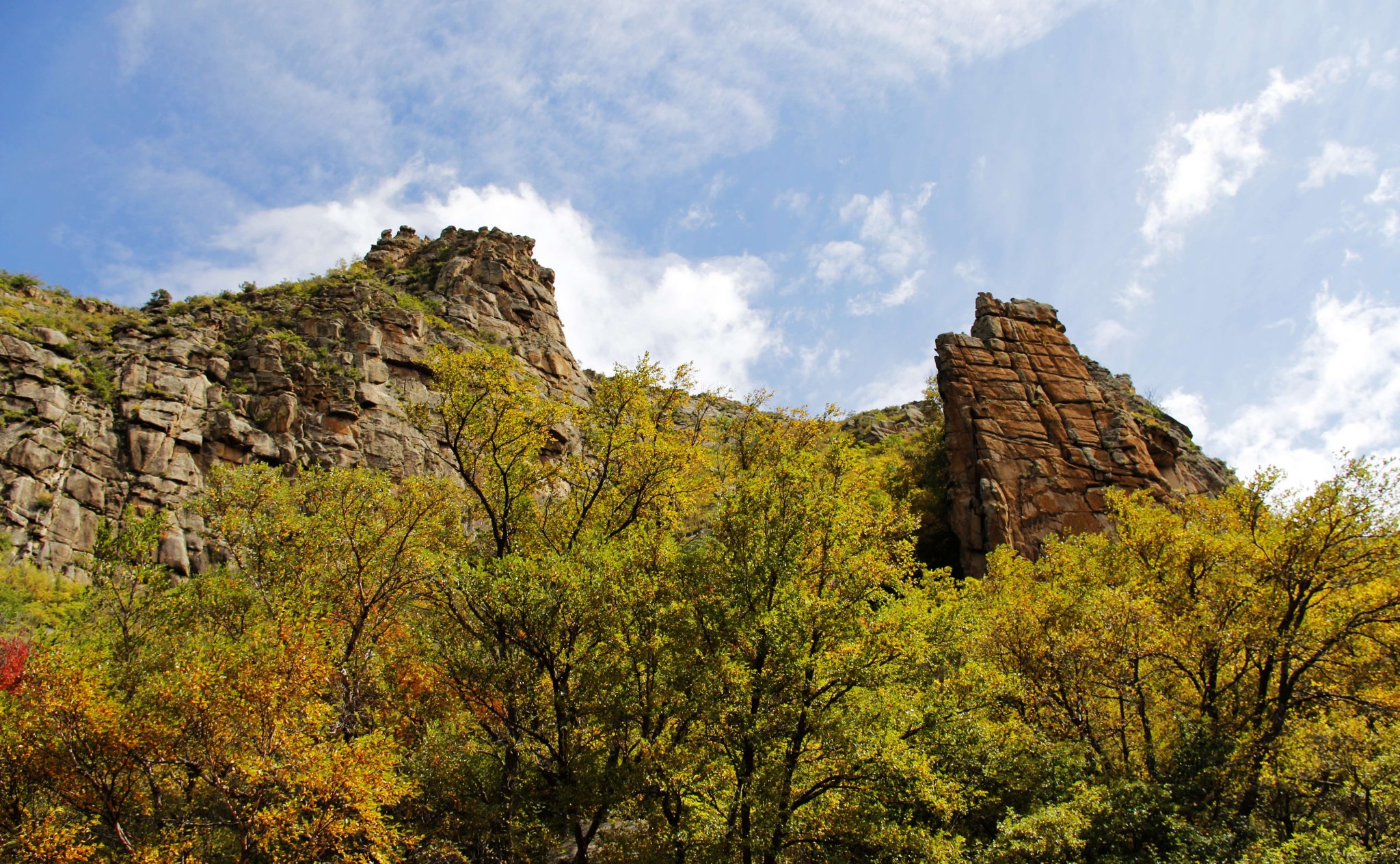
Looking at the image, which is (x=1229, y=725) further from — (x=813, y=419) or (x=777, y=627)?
(x=813, y=419)

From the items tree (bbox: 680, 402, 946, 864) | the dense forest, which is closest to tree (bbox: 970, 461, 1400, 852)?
the dense forest

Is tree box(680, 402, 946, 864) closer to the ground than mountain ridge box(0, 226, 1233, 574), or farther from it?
closer to the ground

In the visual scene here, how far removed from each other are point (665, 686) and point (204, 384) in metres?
44.0

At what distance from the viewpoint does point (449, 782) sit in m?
18.6

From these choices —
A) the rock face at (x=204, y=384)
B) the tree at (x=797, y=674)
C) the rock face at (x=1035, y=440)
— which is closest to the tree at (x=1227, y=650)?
the tree at (x=797, y=674)

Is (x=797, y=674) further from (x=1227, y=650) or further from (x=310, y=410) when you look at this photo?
(x=310, y=410)

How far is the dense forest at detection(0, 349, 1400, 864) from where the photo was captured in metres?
14.8

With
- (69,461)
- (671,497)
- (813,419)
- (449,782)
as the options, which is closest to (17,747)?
A: (449,782)

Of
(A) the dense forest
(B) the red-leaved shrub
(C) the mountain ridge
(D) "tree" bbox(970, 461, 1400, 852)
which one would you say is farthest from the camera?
(C) the mountain ridge

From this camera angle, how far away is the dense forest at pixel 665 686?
1478 centimetres

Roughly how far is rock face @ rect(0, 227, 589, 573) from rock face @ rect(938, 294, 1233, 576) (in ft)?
88.8

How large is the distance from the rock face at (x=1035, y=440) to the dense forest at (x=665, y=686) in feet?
65.6

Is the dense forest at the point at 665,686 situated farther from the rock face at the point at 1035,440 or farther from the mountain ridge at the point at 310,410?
the rock face at the point at 1035,440

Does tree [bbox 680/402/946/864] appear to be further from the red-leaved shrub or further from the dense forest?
the red-leaved shrub
